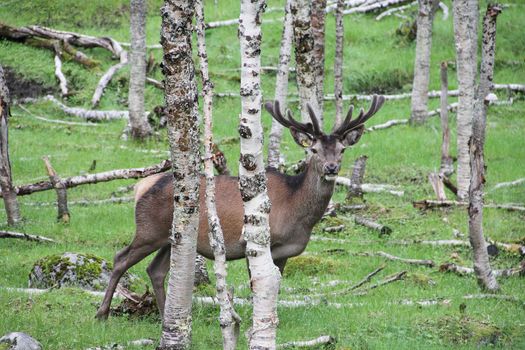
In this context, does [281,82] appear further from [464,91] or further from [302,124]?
[302,124]

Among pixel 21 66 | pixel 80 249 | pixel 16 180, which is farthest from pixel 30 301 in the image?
pixel 21 66

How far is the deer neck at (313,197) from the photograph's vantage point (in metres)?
10.3

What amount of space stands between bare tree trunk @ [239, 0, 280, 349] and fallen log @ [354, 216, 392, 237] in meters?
7.14

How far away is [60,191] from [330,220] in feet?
14.1

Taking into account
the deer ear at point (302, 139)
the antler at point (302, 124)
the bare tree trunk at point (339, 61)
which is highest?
the bare tree trunk at point (339, 61)

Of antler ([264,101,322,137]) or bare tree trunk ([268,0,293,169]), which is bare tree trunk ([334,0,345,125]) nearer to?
bare tree trunk ([268,0,293,169])

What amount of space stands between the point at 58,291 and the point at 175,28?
13.6 ft

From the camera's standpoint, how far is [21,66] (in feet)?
81.8

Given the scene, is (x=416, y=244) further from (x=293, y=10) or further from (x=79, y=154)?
(x=79, y=154)

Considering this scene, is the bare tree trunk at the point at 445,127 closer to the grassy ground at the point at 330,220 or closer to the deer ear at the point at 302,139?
the grassy ground at the point at 330,220

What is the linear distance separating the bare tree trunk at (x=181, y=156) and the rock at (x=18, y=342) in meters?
1.14

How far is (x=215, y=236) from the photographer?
7750 millimetres

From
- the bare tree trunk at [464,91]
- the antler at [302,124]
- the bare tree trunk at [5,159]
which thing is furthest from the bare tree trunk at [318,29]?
the bare tree trunk at [5,159]

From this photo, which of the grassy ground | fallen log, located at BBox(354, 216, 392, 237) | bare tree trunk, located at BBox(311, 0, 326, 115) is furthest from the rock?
bare tree trunk, located at BBox(311, 0, 326, 115)
